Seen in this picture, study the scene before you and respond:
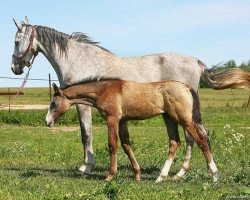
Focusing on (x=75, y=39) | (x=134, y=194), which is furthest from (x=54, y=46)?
(x=134, y=194)

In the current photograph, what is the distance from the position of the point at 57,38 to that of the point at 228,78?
3.70 meters

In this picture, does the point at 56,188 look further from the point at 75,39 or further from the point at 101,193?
the point at 75,39

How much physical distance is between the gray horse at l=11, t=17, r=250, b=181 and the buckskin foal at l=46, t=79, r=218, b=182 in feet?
3.05

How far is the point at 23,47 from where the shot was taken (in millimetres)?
12688

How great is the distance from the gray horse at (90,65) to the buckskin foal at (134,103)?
36.5 inches

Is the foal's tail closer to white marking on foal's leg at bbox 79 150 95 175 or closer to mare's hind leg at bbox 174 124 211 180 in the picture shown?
mare's hind leg at bbox 174 124 211 180

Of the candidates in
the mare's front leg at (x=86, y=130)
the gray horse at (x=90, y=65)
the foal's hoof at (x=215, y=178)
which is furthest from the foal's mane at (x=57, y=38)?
the foal's hoof at (x=215, y=178)

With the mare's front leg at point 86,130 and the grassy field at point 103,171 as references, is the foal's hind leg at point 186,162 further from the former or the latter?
the mare's front leg at point 86,130

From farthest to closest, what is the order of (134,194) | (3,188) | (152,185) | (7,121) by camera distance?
1. (7,121)
2. (152,185)
3. (3,188)
4. (134,194)

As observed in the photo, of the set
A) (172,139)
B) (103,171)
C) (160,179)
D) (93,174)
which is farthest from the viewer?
(103,171)

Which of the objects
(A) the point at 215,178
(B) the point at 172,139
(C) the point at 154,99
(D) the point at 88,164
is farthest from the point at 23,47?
(A) the point at 215,178

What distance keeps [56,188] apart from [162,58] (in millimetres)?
4270

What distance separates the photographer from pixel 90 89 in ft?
35.8

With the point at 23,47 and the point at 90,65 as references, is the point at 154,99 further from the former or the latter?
the point at 23,47
